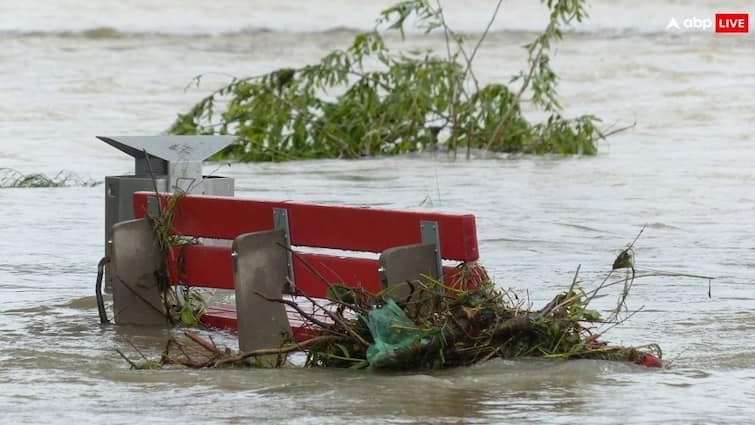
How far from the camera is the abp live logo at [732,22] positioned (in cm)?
4066

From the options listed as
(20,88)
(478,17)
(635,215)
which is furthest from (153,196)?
Answer: (478,17)

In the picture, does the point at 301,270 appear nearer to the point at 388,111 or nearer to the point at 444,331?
the point at 444,331

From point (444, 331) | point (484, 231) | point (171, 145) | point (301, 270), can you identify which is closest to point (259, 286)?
point (301, 270)

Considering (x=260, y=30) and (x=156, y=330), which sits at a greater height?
(x=260, y=30)

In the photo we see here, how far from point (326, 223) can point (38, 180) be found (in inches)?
349

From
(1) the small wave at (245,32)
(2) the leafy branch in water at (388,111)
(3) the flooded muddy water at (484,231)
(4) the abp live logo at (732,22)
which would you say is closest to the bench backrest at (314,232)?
(3) the flooded muddy water at (484,231)

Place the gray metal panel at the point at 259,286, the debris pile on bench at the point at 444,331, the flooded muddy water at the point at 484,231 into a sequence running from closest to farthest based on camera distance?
the flooded muddy water at the point at 484,231, the debris pile on bench at the point at 444,331, the gray metal panel at the point at 259,286

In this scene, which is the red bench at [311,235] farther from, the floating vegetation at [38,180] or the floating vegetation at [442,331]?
the floating vegetation at [38,180]

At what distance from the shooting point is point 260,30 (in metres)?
43.4

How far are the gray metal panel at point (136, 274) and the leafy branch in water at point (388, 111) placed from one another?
897cm

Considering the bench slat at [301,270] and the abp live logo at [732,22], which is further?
the abp live logo at [732,22]

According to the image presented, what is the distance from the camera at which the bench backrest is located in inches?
265

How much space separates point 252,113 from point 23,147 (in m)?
3.74

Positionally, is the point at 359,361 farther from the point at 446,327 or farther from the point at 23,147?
the point at 23,147
